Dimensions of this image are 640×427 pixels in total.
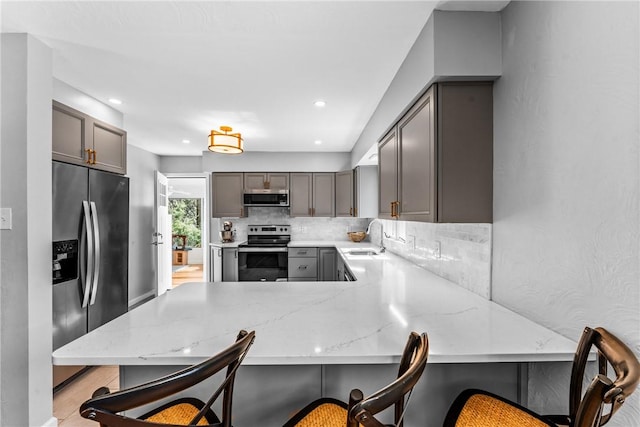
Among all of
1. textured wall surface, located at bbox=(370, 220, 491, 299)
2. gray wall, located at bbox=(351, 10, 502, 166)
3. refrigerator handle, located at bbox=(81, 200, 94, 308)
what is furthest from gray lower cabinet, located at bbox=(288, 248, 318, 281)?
gray wall, located at bbox=(351, 10, 502, 166)

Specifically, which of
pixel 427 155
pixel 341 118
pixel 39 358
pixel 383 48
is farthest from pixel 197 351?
pixel 341 118

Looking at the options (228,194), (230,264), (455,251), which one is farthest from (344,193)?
(455,251)

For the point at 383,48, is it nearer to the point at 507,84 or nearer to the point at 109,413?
the point at 507,84

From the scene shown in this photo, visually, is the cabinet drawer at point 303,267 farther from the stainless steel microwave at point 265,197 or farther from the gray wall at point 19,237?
the gray wall at point 19,237

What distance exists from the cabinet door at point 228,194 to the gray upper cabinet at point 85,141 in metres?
1.94

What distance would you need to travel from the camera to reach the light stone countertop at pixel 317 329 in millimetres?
1026

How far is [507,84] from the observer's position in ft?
4.89

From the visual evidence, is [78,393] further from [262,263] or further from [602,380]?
[602,380]

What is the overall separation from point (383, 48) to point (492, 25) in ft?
1.99

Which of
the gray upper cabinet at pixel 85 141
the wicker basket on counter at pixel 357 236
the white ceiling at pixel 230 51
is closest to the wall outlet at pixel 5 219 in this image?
the gray upper cabinet at pixel 85 141

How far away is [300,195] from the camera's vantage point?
5.05 m

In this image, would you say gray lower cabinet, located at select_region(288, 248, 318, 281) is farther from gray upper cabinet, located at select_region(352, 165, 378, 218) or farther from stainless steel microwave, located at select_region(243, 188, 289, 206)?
gray upper cabinet, located at select_region(352, 165, 378, 218)

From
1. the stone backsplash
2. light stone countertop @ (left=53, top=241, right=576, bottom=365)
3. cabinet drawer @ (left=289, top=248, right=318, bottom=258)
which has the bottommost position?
cabinet drawer @ (left=289, top=248, right=318, bottom=258)

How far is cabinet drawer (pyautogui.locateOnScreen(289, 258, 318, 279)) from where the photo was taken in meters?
4.67
